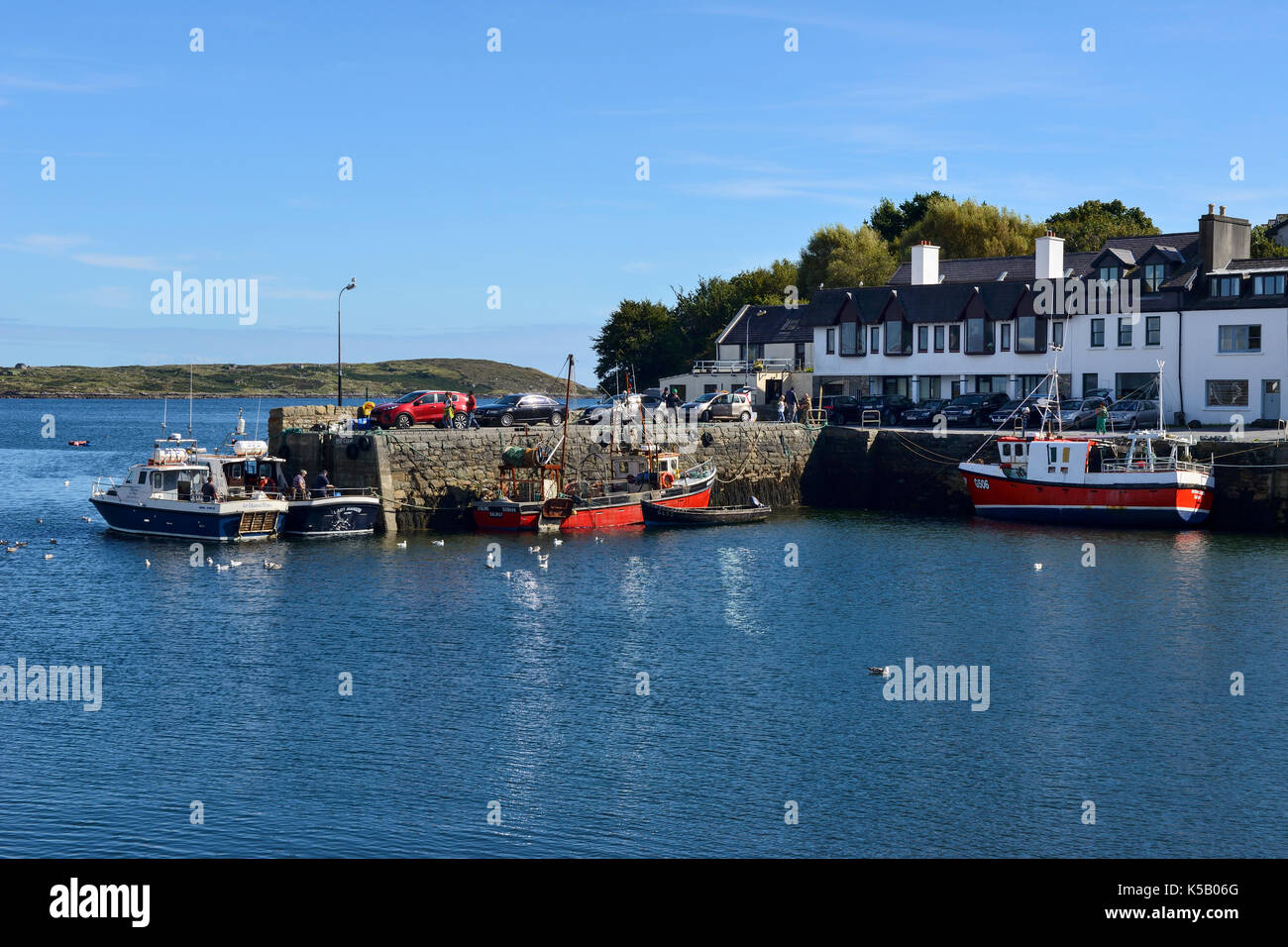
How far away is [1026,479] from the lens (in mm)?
57219

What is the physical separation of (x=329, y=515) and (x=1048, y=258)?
44.6 meters

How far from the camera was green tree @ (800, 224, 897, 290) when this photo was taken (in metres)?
104

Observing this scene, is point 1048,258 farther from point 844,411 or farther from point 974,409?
point 844,411

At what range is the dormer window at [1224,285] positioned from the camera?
219ft

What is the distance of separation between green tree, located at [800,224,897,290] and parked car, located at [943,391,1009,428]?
3484 cm

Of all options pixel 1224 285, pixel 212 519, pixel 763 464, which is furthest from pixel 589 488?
pixel 1224 285

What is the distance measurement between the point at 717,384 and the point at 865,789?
209 ft

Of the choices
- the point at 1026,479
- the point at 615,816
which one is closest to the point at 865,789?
the point at 615,816

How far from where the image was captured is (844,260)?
4195 inches

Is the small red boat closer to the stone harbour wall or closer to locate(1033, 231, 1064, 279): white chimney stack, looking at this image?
the stone harbour wall

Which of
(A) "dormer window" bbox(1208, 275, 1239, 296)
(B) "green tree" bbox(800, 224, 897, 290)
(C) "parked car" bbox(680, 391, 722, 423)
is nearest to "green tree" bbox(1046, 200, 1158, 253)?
(B) "green tree" bbox(800, 224, 897, 290)
